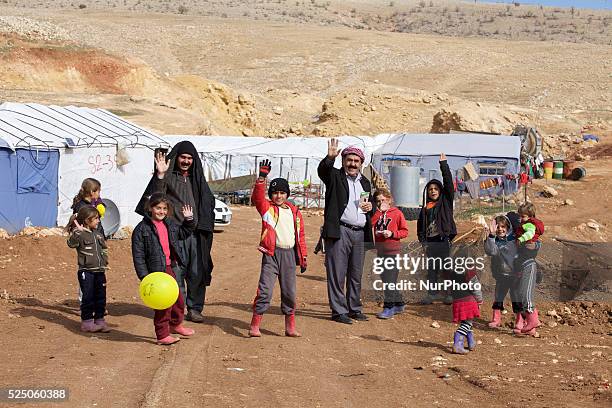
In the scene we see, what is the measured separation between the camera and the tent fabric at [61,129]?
1993 centimetres

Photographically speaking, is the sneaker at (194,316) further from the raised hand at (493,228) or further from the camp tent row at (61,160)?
the camp tent row at (61,160)

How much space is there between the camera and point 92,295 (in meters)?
9.55

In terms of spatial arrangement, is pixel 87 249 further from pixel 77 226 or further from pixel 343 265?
pixel 343 265

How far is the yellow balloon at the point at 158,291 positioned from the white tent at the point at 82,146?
11.6 m

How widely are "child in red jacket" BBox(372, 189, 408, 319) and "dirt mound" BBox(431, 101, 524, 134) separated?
3222 cm

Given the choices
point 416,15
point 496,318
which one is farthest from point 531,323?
point 416,15

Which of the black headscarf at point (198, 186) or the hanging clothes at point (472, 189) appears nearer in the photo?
the black headscarf at point (198, 186)

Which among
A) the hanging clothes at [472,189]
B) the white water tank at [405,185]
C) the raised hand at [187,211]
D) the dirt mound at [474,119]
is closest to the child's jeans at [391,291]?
the raised hand at [187,211]

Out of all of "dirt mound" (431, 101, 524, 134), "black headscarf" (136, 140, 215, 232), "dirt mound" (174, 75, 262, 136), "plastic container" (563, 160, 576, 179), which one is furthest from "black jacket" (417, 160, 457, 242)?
"dirt mound" (174, 75, 262, 136)

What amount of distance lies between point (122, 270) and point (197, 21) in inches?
2931

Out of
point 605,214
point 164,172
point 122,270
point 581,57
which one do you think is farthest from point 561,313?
point 581,57

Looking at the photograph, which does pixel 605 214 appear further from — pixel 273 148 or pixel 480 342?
pixel 480 342

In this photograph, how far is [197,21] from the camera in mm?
87438

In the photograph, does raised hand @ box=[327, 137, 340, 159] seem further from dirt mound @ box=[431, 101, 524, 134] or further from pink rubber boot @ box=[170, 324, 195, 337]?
dirt mound @ box=[431, 101, 524, 134]
